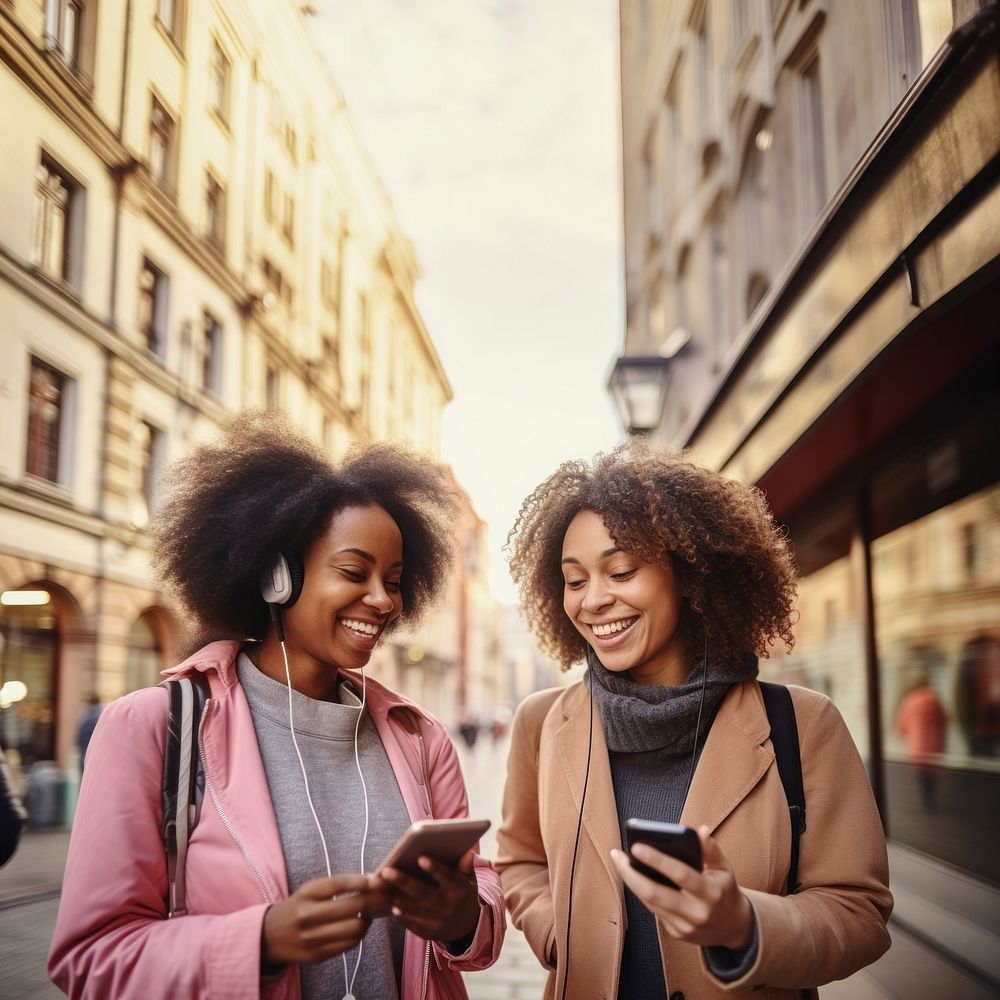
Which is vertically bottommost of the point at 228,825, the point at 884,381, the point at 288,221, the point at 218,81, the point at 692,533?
the point at 228,825

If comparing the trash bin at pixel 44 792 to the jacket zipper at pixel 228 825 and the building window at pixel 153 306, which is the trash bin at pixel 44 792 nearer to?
the jacket zipper at pixel 228 825

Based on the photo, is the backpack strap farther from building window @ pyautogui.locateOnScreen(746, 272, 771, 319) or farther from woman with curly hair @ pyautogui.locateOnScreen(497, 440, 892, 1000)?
building window @ pyautogui.locateOnScreen(746, 272, 771, 319)

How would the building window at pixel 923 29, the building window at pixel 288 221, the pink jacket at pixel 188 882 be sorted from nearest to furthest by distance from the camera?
the pink jacket at pixel 188 882 < the building window at pixel 923 29 < the building window at pixel 288 221

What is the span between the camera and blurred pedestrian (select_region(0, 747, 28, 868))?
94.0 inches

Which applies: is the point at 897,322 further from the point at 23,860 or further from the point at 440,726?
the point at 23,860

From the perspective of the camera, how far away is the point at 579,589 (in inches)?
103

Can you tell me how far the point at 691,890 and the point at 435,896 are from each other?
49cm

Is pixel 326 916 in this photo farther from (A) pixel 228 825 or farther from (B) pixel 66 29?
(B) pixel 66 29

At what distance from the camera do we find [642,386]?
734 centimetres

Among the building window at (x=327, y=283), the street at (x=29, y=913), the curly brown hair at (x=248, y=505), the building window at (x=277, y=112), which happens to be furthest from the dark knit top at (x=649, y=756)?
the building window at (x=327, y=283)

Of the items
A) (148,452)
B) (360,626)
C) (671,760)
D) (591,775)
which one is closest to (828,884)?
(671,760)

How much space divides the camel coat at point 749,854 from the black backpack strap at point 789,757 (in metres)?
0.02

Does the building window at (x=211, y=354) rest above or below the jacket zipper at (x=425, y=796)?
above

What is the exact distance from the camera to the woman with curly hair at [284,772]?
179cm
